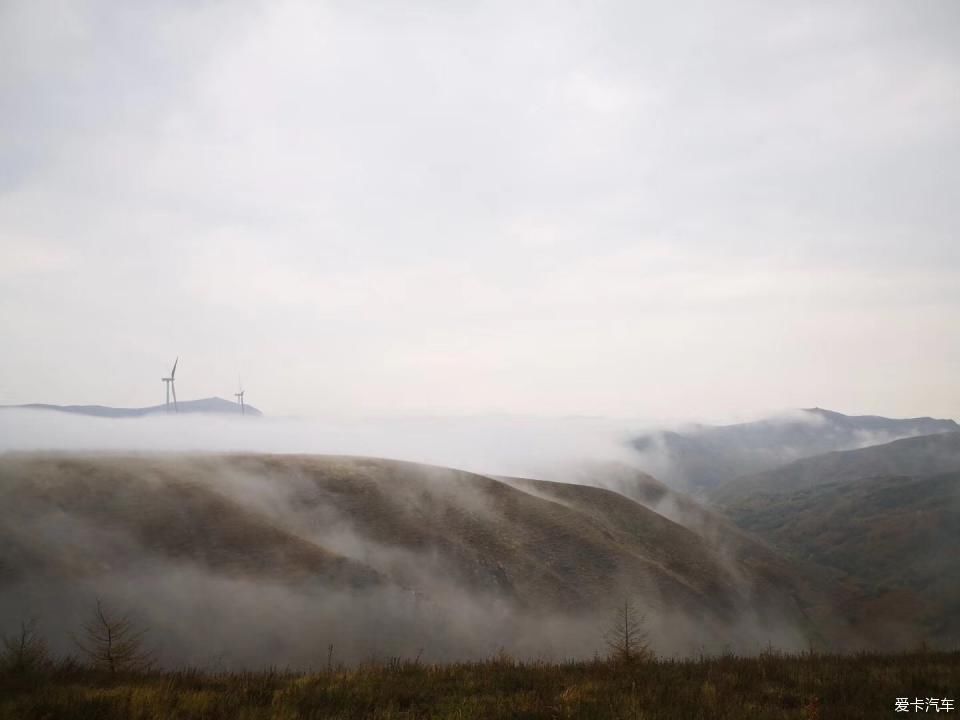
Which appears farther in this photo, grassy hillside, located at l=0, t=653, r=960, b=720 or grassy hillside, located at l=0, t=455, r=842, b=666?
grassy hillside, located at l=0, t=455, r=842, b=666

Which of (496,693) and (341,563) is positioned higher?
(496,693)

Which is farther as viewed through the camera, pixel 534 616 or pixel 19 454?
pixel 19 454

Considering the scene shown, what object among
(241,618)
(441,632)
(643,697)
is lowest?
(441,632)

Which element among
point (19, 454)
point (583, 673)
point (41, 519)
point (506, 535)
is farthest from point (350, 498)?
point (583, 673)

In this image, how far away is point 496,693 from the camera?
13.1m

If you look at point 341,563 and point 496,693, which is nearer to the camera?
point 496,693

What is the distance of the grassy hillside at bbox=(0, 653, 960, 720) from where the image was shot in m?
11.2

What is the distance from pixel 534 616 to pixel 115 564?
1641 inches

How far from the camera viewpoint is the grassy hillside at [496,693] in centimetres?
1116

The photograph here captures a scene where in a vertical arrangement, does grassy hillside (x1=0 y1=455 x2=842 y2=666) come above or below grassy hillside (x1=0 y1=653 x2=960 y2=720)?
below

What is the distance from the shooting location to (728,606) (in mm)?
78125

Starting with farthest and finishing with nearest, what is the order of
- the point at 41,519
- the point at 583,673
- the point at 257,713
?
the point at 41,519 < the point at 583,673 < the point at 257,713

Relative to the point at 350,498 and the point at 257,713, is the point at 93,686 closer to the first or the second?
the point at 257,713

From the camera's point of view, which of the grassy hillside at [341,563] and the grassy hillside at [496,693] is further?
the grassy hillside at [341,563]
